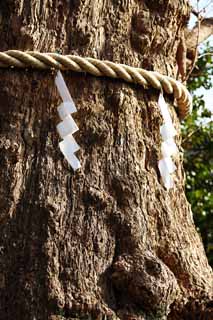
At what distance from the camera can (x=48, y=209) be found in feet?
4.59

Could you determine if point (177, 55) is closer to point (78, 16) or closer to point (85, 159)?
point (78, 16)

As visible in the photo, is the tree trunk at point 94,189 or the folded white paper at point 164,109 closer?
the tree trunk at point 94,189

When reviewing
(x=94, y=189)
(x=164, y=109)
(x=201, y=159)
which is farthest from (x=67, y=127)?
(x=201, y=159)

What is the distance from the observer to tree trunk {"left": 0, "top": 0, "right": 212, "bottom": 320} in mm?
1356

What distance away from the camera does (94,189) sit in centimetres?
145

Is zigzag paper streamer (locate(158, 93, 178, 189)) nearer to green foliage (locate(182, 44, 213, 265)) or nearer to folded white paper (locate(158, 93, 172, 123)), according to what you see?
folded white paper (locate(158, 93, 172, 123))

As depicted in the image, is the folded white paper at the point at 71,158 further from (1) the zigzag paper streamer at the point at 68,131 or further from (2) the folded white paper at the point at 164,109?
(2) the folded white paper at the point at 164,109

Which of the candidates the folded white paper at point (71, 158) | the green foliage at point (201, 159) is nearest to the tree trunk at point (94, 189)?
the folded white paper at point (71, 158)

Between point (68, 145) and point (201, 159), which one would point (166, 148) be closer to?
point (68, 145)

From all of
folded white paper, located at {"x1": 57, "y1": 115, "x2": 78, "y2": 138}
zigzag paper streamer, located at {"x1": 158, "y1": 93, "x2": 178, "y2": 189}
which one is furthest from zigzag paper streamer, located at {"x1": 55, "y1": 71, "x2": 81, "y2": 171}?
zigzag paper streamer, located at {"x1": 158, "y1": 93, "x2": 178, "y2": 189}

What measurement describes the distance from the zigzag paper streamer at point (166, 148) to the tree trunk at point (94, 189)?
18 millimetres

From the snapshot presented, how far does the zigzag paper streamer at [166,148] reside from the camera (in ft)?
5.14

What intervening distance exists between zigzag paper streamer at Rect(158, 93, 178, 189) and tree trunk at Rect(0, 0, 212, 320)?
18 mm

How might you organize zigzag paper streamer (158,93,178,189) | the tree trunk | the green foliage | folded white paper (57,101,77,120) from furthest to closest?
the green foliage, zigzag paper streamer (158,93,178,189), folded white paper (57,101,77,120), the tree trunk
